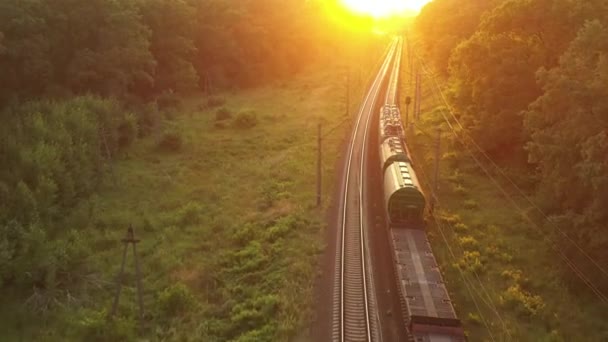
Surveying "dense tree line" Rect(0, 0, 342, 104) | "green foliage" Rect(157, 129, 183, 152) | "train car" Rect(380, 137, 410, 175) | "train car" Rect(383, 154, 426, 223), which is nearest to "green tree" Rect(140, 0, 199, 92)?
"dense tree line" Rect(0, 0, 342, 104)

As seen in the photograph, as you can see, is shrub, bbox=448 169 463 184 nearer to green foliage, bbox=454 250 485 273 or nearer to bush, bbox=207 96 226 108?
green foliage, bbox=454 250 485 273

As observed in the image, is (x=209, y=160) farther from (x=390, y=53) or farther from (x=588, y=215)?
(x=390, y=53)

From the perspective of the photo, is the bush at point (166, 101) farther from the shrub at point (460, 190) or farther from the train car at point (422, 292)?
the train car at point (422, 292)

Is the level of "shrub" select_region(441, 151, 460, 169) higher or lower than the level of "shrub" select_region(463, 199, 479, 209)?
higher

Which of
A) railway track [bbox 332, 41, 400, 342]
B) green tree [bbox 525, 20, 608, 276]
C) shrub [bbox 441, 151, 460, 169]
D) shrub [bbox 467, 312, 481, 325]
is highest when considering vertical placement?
green tree [bbox 525, 20, 608, 276]

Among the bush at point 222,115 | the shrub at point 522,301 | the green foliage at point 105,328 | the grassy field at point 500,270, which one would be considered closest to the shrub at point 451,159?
the grassy field at point 500,270

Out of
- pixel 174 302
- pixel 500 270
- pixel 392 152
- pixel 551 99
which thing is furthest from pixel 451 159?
pixel 174 302
